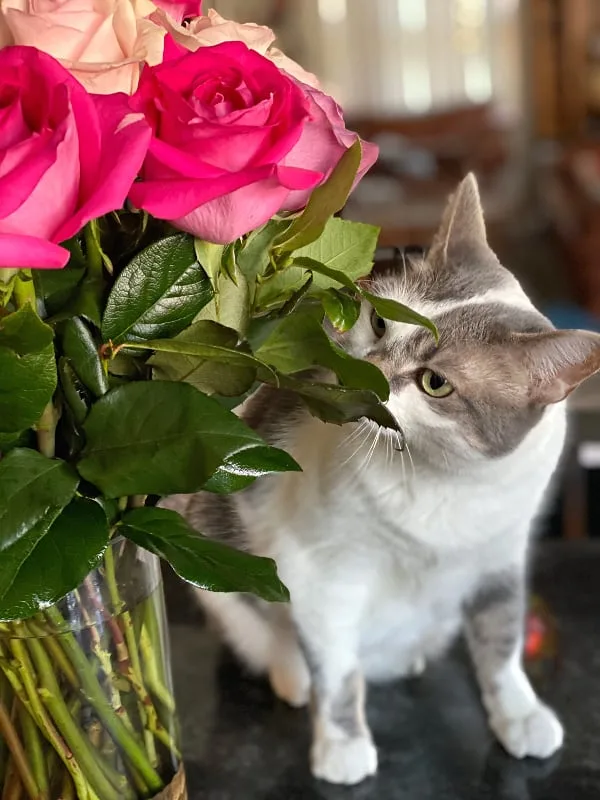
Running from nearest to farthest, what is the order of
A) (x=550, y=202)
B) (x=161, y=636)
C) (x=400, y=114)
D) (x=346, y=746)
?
(x=161, y=636) < (x=346, y=746) < (x=550, y=202) < (x=400, y=114)

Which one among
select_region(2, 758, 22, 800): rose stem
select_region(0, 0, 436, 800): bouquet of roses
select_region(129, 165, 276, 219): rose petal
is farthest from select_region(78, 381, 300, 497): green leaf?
select_region(2, 758, 22, 800): rose stem

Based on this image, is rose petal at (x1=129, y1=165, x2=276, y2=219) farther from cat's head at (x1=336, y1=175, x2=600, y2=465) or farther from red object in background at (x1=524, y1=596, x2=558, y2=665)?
red object in background at (x1=524, y1=596, x2=558, y2=665)

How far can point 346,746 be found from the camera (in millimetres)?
742

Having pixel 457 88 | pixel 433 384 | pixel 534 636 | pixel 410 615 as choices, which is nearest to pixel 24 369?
pixel 433 384

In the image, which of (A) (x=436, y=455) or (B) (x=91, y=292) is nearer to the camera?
(B) (x=91, y=292)

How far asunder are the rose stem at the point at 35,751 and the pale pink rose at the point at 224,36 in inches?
16.0

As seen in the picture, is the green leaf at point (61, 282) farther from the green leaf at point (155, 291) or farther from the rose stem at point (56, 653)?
the rose stem at point (56, 653)

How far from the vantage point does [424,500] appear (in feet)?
2.37

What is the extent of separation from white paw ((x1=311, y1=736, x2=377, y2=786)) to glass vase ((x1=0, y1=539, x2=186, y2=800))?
0.17 meters

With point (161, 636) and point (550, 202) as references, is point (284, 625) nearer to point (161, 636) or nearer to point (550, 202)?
point (161, 636)

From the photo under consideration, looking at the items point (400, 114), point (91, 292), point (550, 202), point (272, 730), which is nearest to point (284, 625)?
point (272, 730)

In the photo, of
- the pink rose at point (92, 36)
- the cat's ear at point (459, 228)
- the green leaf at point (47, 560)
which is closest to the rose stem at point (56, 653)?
the green leaf at point (47, 560)

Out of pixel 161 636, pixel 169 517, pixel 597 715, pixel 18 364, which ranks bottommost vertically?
pixel 597 715

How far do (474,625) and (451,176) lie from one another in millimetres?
4161
